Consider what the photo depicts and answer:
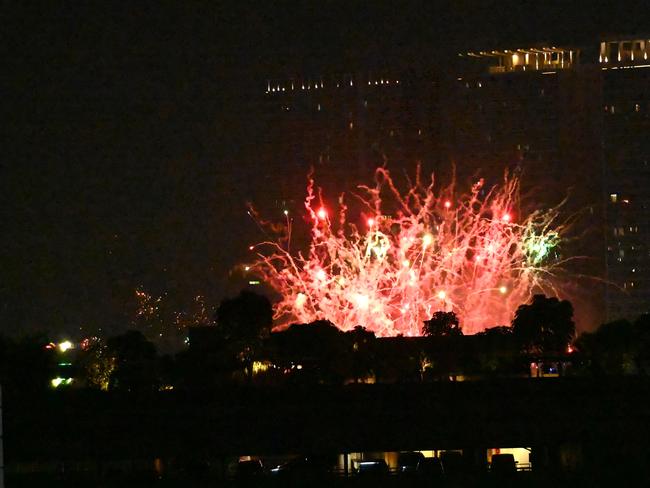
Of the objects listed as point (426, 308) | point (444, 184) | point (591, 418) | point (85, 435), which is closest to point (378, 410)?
point (591, 418)

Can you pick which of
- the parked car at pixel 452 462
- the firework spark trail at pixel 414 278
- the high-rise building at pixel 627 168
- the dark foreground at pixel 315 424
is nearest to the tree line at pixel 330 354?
the dark foreground at pixel 315 424

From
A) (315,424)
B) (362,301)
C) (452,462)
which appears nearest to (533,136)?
(362,301)

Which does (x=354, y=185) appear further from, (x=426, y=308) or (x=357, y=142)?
(x=426, y=308)

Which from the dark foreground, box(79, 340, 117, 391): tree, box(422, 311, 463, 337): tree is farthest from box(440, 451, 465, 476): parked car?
box(79, 340, 117, 391): tree

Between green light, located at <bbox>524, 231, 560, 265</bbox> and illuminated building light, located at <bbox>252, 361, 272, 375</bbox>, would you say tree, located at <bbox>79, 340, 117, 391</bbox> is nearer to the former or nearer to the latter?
illuminated building light, located at <bbox>252, 361, 272, 375</bbox>

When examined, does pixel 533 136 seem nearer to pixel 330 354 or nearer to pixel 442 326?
pixel 442 326
